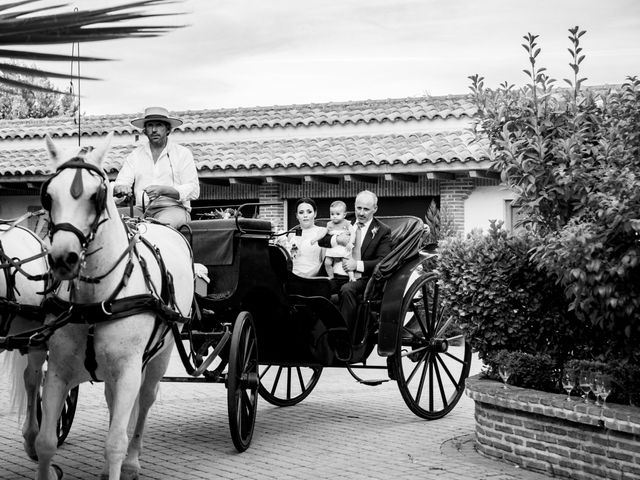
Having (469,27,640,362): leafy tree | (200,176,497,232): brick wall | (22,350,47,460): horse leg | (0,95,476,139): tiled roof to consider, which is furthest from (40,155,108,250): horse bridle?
(0,95,476,139): tiled roof

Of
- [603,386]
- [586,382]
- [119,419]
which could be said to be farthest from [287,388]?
[119,419]

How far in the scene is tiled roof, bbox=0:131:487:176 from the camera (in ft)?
53.8

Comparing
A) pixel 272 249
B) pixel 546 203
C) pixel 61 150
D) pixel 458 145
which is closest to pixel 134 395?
pixel 61 150

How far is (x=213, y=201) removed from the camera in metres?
18.8

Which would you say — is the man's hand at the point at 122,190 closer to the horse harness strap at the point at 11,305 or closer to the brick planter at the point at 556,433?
the horse harness strap at the point at 11,305

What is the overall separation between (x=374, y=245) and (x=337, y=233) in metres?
0.41

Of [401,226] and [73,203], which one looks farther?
[401,226]

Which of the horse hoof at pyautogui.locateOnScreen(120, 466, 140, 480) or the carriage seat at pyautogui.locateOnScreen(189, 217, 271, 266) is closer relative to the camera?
the horse hoof at pyautogui.locateOnScreen(120, 466, 140, 480)

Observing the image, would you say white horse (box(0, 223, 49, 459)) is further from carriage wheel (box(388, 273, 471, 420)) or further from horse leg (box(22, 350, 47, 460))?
carriage wheel (box(388, 273, 471, 420))

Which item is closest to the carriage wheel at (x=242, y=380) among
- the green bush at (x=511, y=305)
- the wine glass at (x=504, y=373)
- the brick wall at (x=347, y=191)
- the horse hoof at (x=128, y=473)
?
the horse hoof at (x=128, y=473)

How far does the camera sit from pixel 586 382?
546 cm

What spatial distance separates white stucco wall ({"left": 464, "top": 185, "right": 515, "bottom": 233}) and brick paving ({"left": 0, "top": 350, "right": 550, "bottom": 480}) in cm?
783

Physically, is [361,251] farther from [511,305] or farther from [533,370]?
[533,370]

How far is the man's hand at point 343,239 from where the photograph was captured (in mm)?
7910
